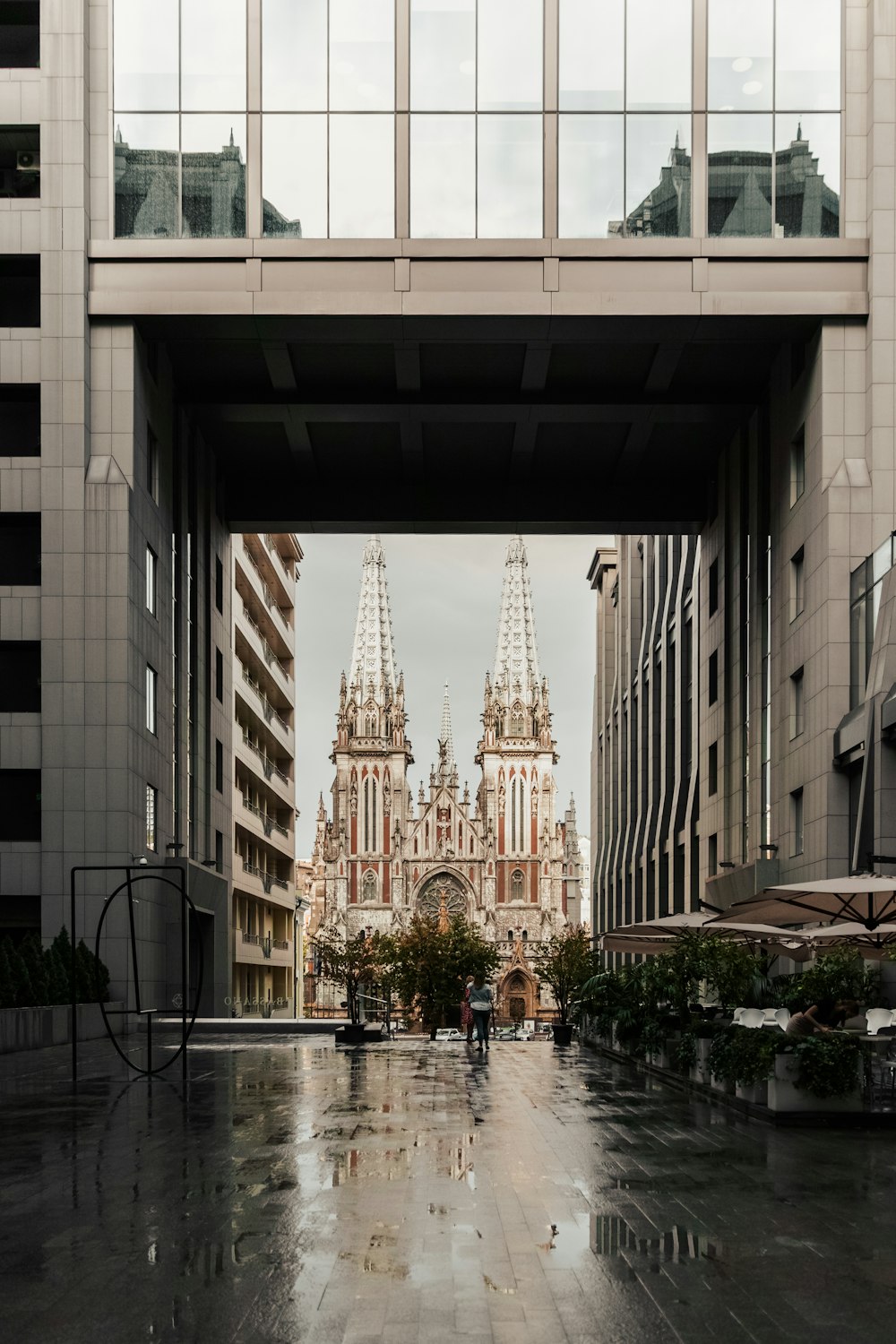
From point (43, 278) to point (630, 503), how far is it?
19.7m

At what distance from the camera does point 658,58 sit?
127ft

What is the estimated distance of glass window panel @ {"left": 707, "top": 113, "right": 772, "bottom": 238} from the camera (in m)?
37.9

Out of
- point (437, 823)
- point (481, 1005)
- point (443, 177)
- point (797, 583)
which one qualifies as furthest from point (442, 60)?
point (437, 823)

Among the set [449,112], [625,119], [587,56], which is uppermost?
[587,56]

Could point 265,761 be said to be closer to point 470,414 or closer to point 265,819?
point 265,819

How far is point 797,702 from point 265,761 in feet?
135

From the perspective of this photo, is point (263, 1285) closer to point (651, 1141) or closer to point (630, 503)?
point (651, 1141)

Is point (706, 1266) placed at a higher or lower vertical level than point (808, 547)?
lower

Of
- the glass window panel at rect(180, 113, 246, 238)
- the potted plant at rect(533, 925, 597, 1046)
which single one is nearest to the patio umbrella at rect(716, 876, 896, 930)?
the glass window panel at rect(180, 113, 246, 238)

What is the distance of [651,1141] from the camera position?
17.0 metres

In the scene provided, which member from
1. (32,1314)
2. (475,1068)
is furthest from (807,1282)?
(475,1068)

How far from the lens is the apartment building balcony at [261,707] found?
220 feet

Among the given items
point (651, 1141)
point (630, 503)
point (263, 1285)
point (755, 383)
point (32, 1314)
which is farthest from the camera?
point (630, 503)

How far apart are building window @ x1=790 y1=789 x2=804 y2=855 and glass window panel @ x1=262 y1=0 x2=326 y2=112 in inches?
806
